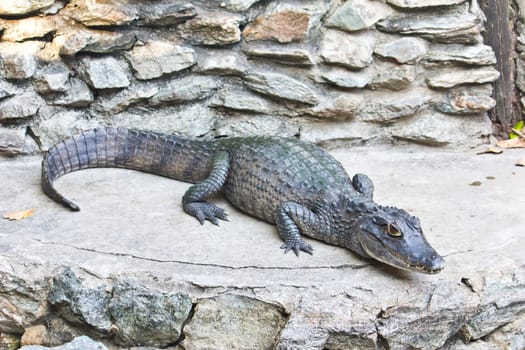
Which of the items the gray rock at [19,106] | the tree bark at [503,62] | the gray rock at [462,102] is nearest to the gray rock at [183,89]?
the gray rock at [19,106]

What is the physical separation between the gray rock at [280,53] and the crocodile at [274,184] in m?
0.70

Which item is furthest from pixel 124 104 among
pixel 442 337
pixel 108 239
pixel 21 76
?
pixel 442 337

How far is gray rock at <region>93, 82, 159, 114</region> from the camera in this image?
4.62 metres

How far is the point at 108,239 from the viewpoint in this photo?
3.53m

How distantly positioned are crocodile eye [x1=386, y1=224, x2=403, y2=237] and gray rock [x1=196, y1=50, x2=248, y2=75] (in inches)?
74.1

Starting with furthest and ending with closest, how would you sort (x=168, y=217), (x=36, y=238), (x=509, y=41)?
(x=509, y=41) → (x=168, y=217) → (x=36, y=238)

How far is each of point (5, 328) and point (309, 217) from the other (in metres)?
1.68

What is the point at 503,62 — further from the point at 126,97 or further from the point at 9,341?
the point at 9,341

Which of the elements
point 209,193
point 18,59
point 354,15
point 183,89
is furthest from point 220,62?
point 18,59

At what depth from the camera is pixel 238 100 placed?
4777 millimetres

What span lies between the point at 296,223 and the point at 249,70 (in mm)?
1463

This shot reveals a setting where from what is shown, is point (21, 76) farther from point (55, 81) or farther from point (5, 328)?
point (5, 328)

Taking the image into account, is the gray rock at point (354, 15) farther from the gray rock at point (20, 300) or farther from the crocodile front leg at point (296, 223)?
the gray rock at point (20, 300)

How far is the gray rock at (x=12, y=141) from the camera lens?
447 cm
